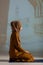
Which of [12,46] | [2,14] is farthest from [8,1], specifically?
[12,46]

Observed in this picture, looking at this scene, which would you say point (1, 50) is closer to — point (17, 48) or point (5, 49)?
point (5, 49)

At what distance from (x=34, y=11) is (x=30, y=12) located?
5cm

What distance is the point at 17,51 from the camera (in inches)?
40.4

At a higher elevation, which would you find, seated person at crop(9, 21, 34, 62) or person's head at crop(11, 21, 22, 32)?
person's head at crop(11, 21, 22, 32)

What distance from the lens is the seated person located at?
39.3 inches

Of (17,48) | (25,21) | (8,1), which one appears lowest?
(17,48)

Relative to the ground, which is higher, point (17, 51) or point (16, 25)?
point (16, 25)

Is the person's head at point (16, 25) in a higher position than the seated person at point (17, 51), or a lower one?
higher

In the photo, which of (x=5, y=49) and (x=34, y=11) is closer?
(x=5, y=49)

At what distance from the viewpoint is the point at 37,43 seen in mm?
2119

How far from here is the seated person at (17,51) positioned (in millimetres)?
999

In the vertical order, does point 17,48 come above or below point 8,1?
below

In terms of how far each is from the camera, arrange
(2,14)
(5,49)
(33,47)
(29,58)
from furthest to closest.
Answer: (2,14) < (33,47) < (5,49) < (29,58)

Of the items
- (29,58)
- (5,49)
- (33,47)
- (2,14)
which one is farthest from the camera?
(2,14)
